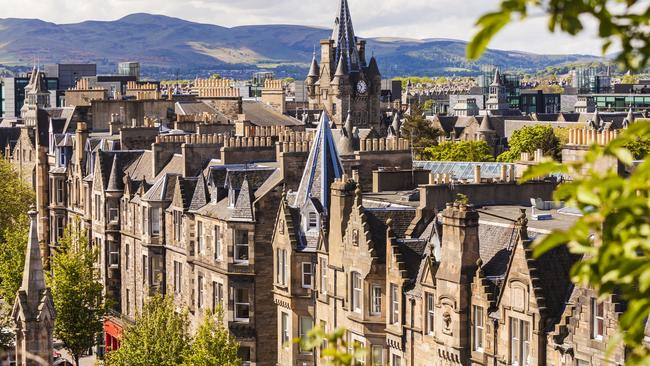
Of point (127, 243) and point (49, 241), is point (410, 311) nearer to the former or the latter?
point (127, 243)

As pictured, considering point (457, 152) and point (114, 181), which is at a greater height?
point (114, 181)

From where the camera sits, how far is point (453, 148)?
504ft

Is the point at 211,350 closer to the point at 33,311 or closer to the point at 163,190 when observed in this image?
the point at 33,311

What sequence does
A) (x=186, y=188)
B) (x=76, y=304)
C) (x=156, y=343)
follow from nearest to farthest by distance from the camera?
(x=156, y=343), (x=186, y=188), (x=76, y=304)

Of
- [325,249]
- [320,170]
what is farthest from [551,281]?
[320,170]

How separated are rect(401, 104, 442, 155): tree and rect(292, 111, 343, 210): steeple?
109178 mm

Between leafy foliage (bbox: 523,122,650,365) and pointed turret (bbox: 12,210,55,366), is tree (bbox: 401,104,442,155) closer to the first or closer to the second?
pointed turret (bbox: 12,210,55,366)

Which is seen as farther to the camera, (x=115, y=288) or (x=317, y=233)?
(x=115, y=288)

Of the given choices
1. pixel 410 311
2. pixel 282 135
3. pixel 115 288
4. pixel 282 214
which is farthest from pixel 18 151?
pixel 410 311

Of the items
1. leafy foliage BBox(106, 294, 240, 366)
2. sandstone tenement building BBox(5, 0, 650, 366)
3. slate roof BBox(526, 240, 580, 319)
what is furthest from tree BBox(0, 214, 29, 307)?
slate roof BBox(526, 240, 580, 319)

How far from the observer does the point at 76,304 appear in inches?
2933

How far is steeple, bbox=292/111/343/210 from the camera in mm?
55816

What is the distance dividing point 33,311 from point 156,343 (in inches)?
253

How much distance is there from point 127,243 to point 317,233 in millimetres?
28634
